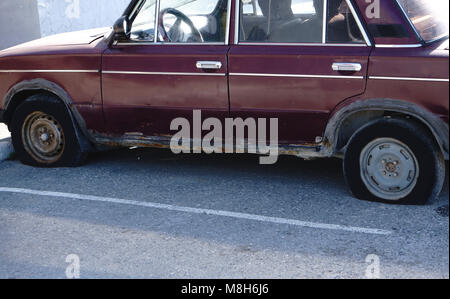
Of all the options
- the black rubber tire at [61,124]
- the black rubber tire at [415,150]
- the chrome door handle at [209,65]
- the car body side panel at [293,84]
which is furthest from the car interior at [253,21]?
the black rubber tire at [61,124]

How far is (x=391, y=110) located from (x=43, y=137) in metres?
3.51

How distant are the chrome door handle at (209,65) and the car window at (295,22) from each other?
0.29 metres

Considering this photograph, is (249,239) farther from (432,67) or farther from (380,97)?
(432,67)

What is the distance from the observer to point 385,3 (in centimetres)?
541

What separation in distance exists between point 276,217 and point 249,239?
492 mm

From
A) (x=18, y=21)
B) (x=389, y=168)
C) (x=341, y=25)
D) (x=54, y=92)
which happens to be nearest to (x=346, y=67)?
(x=341, y=25)

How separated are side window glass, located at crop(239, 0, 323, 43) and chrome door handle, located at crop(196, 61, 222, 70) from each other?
290 mm

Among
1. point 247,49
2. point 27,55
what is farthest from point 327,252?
point 27,55

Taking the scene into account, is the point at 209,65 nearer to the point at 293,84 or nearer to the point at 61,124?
the point at 293,84

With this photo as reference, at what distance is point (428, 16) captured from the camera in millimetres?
5496

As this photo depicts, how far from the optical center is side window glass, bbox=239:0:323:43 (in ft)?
18.6

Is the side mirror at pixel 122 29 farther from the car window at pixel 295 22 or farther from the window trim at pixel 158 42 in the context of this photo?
the car window at pixel 295 22

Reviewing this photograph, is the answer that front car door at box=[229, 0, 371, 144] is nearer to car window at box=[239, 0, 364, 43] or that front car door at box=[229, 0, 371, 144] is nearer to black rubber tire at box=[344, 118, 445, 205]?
car window at box=[239, 0, 364, 43]

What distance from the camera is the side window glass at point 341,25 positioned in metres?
5.54
